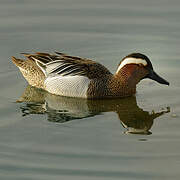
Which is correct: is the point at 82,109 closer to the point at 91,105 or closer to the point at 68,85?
the point at 91,105

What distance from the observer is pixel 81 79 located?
13.3 m

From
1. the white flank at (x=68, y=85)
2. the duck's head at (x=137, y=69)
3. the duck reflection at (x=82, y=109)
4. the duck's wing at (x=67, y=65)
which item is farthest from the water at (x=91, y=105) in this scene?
the duck's wing at (x=67, y=65)

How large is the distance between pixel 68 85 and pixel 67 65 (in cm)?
45

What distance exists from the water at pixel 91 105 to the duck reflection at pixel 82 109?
0.02 m

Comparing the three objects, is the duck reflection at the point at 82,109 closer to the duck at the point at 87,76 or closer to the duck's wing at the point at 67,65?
the duck at the point at 87,76

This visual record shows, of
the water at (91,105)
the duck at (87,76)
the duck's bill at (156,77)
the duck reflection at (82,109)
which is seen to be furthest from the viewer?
the duck at (87,76)

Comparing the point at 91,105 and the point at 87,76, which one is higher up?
the point at 87,76

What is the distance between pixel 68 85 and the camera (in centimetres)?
1338

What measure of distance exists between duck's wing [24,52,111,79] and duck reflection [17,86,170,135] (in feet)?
1.71

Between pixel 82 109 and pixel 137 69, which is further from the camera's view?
pixel 137 69

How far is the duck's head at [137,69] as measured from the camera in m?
13.2

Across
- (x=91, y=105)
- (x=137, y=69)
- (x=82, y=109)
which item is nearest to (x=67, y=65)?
(x=91, y=105)
